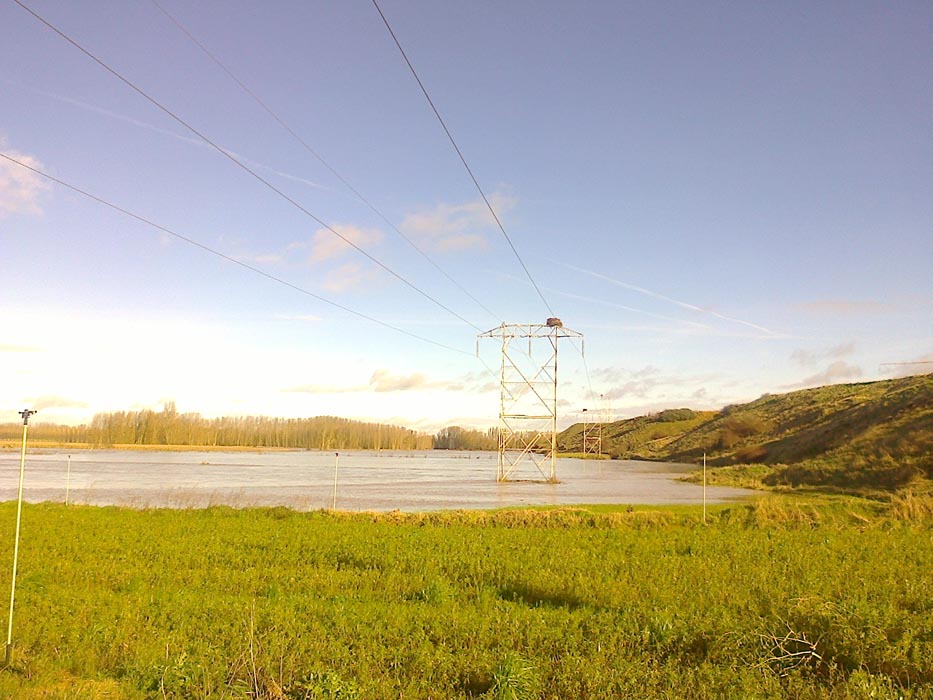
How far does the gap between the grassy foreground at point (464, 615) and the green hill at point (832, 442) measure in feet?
83.6

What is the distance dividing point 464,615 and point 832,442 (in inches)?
2393

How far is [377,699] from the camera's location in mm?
7664

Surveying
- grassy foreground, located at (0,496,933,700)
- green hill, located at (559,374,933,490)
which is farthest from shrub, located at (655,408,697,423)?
grassy foreground, located at (0,496,933,700)

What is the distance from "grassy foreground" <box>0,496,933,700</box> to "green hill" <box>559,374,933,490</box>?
2548 centimetres

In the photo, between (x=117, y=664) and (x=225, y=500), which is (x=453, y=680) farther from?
(x=225, y=500)

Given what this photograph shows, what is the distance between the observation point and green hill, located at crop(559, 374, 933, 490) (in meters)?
43.5

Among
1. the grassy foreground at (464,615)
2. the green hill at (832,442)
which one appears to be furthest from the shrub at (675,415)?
the grassy foreground at (464,615)

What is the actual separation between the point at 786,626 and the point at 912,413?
54038 mm

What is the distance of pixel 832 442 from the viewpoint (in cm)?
6322

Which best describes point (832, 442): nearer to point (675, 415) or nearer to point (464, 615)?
point (464, 615)

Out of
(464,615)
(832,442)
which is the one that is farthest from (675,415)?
(464,615)

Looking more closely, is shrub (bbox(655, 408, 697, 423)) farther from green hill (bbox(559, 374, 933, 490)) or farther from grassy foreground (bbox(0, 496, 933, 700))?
grassy foreground (bbox(0, 496, 933, 700))

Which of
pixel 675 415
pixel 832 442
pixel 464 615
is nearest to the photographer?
pixel 464 615

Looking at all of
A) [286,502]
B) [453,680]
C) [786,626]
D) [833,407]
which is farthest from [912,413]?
[453,680]
